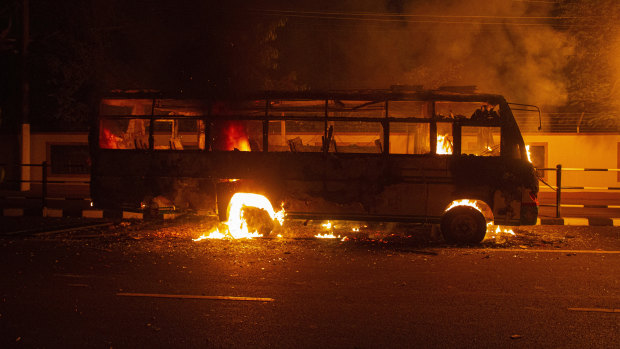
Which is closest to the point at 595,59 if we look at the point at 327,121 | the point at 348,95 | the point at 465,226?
the point at 465,226

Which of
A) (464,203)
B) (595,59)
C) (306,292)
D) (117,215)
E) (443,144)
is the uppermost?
(595,59)

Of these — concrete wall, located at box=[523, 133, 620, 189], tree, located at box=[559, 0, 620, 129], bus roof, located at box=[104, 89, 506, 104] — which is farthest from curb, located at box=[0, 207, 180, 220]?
tree, located at box=[559, 0, 620, 129]

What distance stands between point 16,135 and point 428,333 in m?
24.1

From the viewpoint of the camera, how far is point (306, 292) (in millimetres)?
6520

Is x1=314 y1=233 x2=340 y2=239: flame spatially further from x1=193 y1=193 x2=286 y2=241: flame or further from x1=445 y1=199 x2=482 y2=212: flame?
x1=445 y1=199 x2=482 y2=212: flame

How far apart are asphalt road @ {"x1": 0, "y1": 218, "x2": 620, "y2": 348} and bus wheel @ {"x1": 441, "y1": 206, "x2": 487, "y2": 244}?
0.28 metres

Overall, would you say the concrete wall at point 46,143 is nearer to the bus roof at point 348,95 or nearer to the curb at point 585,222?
the bus roof at point 348,95

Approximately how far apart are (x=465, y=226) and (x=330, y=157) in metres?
2.90

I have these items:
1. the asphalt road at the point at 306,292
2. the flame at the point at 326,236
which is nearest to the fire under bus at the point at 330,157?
the flame at the point at 326,236

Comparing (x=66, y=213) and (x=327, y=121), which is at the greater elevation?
(x=327, y=121)

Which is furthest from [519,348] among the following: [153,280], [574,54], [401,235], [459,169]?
[574,54]

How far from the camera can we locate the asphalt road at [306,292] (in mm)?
5004

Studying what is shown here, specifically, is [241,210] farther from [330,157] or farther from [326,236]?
[330,157]

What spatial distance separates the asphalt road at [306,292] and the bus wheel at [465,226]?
0.91 feet
